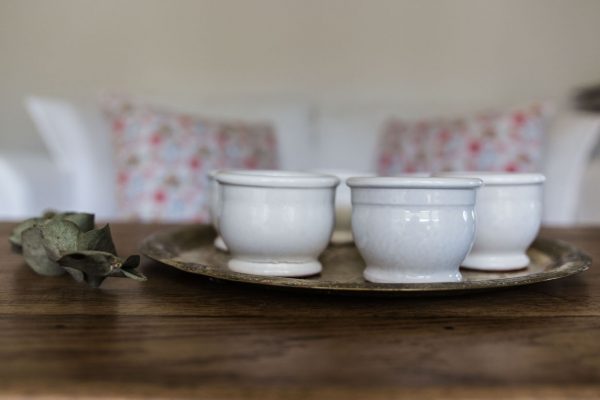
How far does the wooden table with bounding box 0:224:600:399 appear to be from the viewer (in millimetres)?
328

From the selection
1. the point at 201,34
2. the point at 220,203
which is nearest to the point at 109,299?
the point at 220,203

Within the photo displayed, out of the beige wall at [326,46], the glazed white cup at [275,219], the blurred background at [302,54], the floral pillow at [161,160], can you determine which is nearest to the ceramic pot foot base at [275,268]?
the glazed white cup at [275,219]

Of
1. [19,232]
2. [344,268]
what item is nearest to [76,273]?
[19,232]

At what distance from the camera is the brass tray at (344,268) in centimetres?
50

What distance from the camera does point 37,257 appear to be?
0.62m

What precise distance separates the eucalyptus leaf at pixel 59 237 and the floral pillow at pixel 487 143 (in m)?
1.31

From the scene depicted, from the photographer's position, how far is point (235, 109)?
2.19 meters

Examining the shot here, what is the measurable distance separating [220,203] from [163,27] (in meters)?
1.98

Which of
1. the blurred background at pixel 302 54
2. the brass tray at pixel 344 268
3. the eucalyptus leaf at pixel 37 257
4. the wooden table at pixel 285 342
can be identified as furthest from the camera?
the blurred background at pixel 302 54

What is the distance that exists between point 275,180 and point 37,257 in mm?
258

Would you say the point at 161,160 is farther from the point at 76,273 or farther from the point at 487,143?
the point at 76,273

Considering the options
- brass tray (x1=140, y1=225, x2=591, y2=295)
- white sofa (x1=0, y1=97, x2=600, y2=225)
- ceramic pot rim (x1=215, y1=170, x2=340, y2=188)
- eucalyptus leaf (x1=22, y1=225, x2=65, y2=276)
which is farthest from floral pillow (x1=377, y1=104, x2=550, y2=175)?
eucalyptus leaf (x1=22, y1=225, x2=65, y2=276)

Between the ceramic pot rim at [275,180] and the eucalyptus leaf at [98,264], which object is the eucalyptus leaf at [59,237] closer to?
the eucalyptus leaf at [98,264]

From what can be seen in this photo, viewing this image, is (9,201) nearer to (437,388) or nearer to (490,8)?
(437,388)
